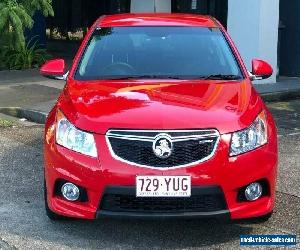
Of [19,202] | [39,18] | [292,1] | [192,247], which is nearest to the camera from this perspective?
[192,247]

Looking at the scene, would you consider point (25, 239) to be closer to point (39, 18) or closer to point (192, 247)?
point (192, 247)

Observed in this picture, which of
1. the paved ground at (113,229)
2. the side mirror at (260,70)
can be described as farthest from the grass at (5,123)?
the side mirror at (260,70)

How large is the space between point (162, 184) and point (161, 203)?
0.17m

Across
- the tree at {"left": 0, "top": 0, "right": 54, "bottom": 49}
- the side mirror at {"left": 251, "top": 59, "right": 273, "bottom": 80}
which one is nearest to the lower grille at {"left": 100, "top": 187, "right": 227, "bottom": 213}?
the side mirror at {"left": 251, "top": 59, "right": 273, "bottom": 80}

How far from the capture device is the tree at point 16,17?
11578 mm

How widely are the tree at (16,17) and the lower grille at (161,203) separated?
8136mm

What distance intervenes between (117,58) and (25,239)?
1890 millimetres

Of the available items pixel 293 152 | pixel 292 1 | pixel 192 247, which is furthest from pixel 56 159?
pixel 292 1

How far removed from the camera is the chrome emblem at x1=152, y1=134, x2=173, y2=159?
4.12 m

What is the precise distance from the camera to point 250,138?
4.29 meters

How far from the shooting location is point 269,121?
4703 mm

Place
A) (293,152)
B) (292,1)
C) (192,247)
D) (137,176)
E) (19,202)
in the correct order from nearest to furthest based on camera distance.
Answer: (137,176)
(192,247)
(19,202)
(293,152)
(292,1)

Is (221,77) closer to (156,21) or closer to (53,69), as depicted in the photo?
(156,21)

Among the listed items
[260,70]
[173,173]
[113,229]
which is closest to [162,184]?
[173,173]
